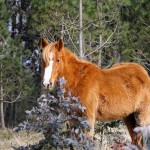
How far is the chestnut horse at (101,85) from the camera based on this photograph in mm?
5750

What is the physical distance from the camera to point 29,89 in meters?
18.7

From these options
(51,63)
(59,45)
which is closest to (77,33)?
(59,45)

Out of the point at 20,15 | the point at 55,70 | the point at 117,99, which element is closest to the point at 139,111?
the point at 117,99

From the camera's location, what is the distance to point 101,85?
6.02 meters

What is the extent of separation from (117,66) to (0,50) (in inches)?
420

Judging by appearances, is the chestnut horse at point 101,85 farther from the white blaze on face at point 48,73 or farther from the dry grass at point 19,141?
the dry grass at point 19,141

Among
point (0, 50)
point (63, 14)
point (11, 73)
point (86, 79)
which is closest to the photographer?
point (86, 79)

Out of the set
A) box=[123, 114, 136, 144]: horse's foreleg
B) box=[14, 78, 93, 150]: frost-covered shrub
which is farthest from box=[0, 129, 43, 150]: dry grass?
box=[14, 78, 93, 150]: frost-covered shrub

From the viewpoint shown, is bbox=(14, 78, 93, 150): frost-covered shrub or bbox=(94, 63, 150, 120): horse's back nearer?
bbox=(14, 78, 93, 150): frost-covered shrub

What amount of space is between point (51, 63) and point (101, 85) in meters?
0.81

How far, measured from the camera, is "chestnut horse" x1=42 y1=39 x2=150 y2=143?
575cm

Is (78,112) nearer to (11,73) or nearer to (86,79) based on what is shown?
(86,79)

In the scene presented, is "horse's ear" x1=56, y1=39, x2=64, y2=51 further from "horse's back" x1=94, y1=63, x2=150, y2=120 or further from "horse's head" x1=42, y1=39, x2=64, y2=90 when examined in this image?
"horse's back" x1=94, y1=63, x2=150, y2=120

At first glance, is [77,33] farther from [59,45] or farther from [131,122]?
[59,45]
